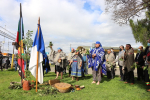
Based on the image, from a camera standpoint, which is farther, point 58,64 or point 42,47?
point 58,64

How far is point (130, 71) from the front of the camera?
22.4 feet

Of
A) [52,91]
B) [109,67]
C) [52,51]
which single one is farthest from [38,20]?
[109,67]

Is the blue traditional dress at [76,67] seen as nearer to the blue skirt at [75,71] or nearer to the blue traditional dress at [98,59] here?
the blue skirt at [75,71]

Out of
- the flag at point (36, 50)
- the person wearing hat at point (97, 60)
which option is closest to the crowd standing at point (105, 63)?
the person wearing hat at point (97, 60)

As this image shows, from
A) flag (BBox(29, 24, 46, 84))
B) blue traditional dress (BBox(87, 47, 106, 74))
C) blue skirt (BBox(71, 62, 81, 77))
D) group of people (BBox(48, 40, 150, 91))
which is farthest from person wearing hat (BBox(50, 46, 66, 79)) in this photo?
flag (BBox(29, 24, 46, 84))

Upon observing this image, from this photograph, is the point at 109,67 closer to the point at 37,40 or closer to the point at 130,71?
the point at 130,71

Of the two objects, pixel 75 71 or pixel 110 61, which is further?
pixel 110 61

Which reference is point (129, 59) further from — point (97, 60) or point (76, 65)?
point (76, 65)

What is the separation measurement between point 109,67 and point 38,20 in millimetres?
5267

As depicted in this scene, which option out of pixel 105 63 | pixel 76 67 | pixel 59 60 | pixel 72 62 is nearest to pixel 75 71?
pixel 76 67

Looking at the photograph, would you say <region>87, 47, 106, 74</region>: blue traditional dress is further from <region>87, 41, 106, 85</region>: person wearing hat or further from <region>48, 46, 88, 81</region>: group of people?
<region>48, 46, 88, 81</region>: group of people

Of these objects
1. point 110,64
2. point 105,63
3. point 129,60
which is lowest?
point 110,64

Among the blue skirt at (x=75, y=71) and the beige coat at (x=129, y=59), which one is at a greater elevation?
the beige coat at (x=129, y=59)

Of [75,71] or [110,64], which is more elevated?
[110,64]
